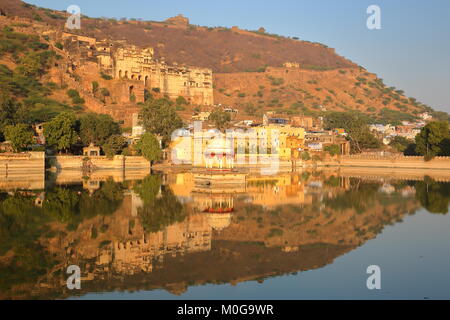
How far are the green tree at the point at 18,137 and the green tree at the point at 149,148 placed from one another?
8.15 meters

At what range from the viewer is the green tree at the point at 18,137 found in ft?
112

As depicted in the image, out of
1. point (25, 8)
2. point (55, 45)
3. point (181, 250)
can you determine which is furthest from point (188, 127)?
point (25, 8)

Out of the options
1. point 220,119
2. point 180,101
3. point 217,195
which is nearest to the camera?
point 217,195

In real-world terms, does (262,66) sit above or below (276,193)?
above

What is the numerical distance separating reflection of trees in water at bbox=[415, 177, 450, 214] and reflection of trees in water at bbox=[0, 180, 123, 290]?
12253 mm

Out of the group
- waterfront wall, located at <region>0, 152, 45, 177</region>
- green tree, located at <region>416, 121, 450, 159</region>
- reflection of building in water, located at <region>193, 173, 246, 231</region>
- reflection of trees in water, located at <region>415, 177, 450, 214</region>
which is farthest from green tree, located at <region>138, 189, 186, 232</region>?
green tree, located at <region>416, 121, 450, 159</region>

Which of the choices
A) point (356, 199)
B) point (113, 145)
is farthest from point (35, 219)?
point (113, 145)

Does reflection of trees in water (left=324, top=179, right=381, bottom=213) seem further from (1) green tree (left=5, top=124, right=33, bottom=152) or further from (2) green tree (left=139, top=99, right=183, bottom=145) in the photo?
(1) green tree (left=5, top=124, right=33, bottom=152)

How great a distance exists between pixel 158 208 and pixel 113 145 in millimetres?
20638

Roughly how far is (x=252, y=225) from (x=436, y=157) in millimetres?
32197

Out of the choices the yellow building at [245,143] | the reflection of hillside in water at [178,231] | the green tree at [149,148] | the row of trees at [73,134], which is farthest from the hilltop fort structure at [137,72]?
the reflection of hillside in water at [178,231]

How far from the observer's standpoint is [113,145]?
3916 cm

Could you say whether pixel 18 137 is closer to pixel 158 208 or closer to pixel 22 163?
pixel 22 163

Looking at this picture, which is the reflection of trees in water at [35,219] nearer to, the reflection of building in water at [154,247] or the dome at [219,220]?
the reflection of building in water at [154,247]
